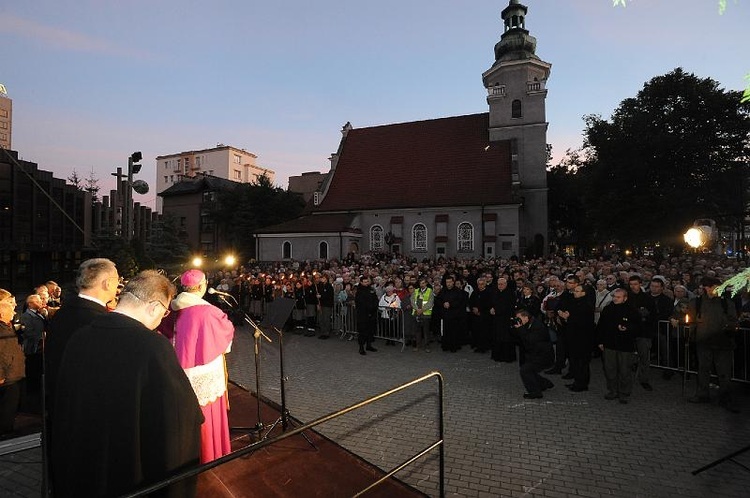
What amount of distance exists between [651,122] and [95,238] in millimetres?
38386

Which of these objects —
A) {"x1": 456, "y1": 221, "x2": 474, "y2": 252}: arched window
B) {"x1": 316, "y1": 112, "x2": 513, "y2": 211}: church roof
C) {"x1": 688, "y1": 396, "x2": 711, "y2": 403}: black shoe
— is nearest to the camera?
{"x1": 688, "y1": 396, "x2": 711, "y2": 403}: black shoe

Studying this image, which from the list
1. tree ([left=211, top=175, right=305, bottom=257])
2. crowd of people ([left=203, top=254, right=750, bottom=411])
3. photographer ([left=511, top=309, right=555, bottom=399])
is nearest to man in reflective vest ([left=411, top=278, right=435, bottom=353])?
crowd of people ([left=203, top=254, right=750, bottom=411])

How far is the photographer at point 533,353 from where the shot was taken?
7117mm

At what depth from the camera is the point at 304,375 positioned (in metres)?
8.59

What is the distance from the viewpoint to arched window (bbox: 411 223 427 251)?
35963mm

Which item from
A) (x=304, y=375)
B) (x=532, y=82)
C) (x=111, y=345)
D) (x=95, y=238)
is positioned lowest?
(x=304, y=375)

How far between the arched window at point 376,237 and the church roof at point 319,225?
1734 millimetres

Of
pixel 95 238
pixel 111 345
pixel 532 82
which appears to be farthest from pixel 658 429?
pixel 532 82

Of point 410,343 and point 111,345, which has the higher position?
point 111,345

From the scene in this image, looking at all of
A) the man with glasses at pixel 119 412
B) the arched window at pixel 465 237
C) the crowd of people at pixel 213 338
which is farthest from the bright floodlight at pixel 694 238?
the arched window at pixel 465 237

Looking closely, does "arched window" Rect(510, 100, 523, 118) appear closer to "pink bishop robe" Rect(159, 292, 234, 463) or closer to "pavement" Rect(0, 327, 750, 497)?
"pavement" Rect(0, 327, 750, 497)

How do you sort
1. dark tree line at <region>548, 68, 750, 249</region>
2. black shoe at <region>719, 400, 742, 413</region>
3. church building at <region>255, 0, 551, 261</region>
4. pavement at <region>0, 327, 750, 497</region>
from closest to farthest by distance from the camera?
pavement at <region>0, 327, 750, 497</region> < black shoe at <region>719, 400, 742, 413</region> < dark tree line at <region>548, 68, 750, 249</region> < church building at <region>255, 0, 551, 261</region>

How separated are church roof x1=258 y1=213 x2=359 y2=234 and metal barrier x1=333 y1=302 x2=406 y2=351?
72.6 feet

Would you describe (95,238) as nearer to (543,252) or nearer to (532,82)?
(543,252)
